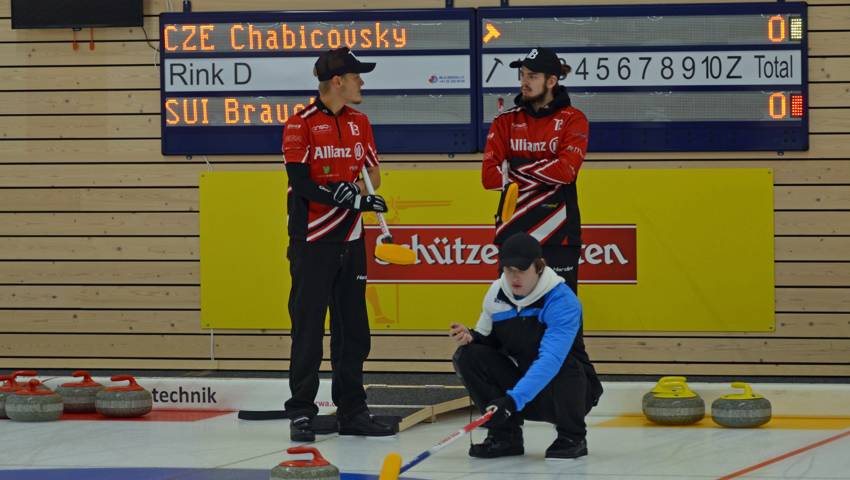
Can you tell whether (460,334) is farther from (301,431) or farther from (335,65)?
(335,65)

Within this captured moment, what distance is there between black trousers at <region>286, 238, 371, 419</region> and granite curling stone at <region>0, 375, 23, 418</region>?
1.54 m

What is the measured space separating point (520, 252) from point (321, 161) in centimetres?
109

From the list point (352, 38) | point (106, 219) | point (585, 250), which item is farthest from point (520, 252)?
point (106, 219)

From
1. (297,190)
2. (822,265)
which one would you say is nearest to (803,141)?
(822,265)

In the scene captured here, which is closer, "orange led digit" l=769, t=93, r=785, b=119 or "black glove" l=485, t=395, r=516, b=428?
"black glove" l=485, t=395, r=516, b=428

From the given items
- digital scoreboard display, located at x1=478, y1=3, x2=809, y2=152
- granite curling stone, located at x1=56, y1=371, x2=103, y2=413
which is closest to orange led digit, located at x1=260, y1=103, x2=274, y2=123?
digital scoreboard display, located at x1=478, y1=3, x2=809, y2=152

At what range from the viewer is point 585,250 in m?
5.20

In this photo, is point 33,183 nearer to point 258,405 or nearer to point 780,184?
point 258,405

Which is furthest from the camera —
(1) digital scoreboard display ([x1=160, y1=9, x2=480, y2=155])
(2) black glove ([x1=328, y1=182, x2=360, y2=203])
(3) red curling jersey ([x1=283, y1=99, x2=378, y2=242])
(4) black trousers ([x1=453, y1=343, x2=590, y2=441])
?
(1) digital scoreboard display ([x1=160, y1=9, x2=480, y2=155])

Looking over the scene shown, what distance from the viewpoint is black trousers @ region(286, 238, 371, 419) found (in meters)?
3.70

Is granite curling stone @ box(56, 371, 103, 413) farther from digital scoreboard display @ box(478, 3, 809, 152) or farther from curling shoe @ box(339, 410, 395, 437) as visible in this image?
digital scoreboard display @ box(478, 3, 809, 152)

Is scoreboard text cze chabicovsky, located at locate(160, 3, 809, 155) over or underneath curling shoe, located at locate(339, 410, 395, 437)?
over

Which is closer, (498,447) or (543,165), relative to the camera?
(498,447)

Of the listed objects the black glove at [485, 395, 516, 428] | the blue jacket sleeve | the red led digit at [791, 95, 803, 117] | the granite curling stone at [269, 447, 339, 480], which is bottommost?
the granite curling stone at [269, 447, 339, 480]
